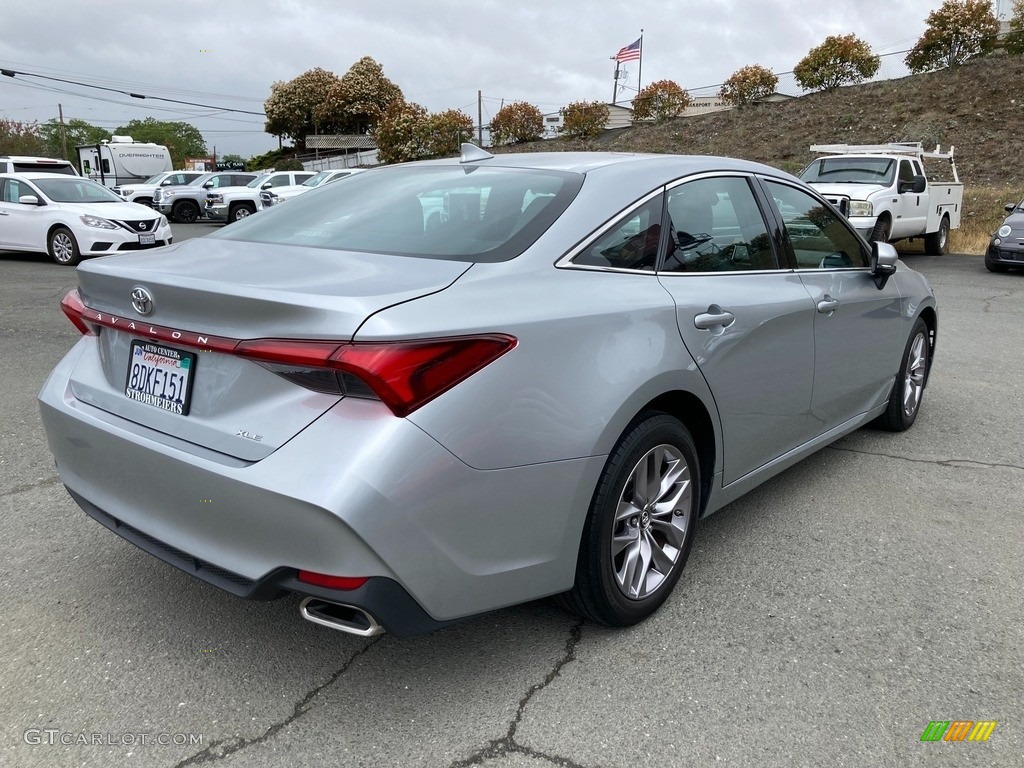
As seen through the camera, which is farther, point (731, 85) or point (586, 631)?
point (731, 85)

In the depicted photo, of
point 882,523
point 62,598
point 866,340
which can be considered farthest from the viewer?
point 866,340

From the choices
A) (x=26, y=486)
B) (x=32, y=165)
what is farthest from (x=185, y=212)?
(x=26, y=486)

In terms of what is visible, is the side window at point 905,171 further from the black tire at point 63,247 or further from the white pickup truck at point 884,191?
the black tire at point 63,247

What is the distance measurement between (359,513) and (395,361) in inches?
15.0

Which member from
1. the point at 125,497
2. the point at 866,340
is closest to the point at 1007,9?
the point at 866,340

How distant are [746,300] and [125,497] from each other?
229 centimetres

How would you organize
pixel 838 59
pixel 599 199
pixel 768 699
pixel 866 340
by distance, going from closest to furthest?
1. pixel 768 699
2. pixel 599 199
3. pixel 866 340
4. pixel 838 59

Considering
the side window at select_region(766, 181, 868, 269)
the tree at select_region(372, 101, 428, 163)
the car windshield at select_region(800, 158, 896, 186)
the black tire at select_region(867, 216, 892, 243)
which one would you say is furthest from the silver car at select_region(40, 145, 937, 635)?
the tree at select_region(372, 101, 428, 163)

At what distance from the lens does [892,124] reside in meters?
28.8

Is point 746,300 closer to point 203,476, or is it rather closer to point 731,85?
point 203,476

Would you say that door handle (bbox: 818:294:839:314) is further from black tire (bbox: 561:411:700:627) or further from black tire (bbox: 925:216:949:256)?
black tire (bbox: 925:216:949:256)

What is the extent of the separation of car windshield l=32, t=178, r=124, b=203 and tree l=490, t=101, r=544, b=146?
27149 millimetres

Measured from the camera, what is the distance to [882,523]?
378cm

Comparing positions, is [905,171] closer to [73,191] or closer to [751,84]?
[73,191]
